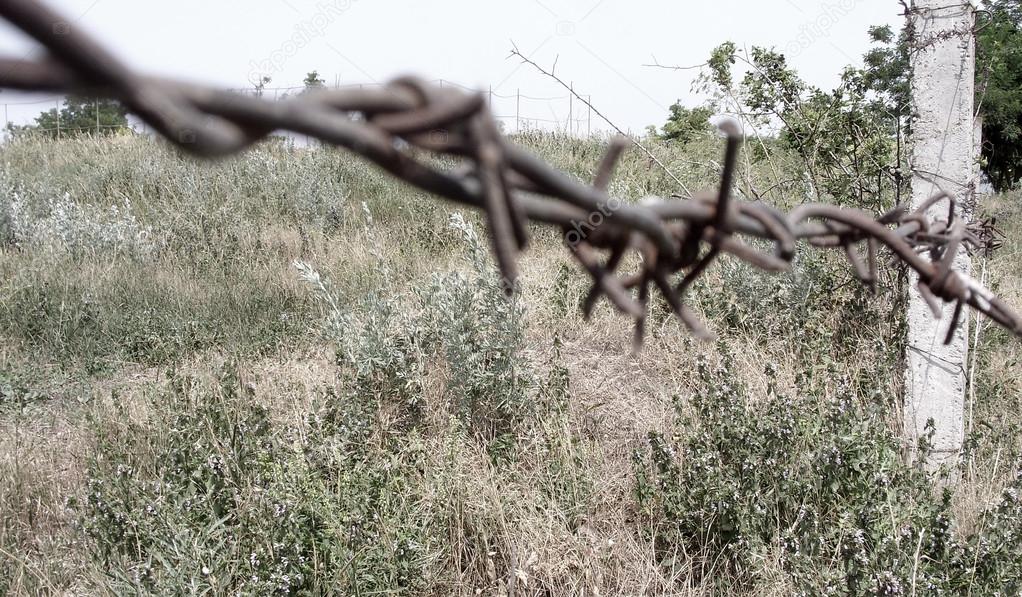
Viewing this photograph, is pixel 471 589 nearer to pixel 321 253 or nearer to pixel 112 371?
pixel 112 371

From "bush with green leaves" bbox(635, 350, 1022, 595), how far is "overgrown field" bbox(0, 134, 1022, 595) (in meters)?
0.01

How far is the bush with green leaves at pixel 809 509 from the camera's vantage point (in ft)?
7.29

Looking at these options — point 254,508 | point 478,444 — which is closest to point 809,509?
point 478,444

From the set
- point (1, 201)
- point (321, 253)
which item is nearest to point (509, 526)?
point (321, 253)

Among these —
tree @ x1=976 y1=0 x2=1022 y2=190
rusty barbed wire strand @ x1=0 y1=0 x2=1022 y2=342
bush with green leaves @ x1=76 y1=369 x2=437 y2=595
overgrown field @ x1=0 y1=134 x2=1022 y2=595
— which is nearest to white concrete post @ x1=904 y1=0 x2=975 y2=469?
overgrown field @ x1=0 y1=134 x2=1022 y2=595

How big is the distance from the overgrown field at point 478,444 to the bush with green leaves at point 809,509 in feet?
0.05

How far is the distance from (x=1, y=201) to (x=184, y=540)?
684 cm

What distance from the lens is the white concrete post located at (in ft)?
9.89

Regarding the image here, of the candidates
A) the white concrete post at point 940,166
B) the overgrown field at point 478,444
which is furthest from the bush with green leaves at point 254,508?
the white concrete post at point 940,166

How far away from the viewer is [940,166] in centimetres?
311

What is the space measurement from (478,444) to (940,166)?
2.61 m

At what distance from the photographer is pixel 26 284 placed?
4.98m

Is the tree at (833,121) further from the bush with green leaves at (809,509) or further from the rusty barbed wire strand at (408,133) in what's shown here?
the rusty barbed wire strand at (408,133)

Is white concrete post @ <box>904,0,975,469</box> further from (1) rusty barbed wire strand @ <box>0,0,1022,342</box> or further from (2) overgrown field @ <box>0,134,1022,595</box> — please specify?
(1) rusty barbed wire strand @ <box>0,0,1022,342</box>
